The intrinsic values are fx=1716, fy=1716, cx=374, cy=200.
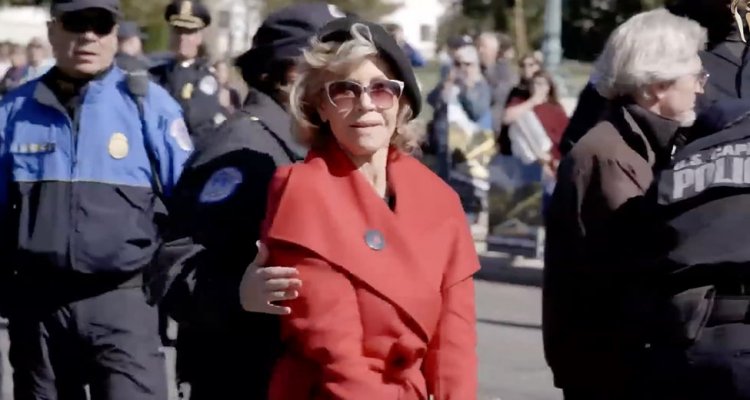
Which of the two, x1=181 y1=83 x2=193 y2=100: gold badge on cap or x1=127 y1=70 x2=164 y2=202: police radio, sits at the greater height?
x1=127 y1=70 x2=164 y2=202: police radio

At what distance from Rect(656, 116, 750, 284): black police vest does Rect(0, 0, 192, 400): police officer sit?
2005 mm

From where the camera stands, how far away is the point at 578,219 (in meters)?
4.39

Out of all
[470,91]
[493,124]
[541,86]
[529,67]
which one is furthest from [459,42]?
[541,86]

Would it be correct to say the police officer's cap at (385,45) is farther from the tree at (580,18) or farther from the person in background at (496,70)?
the tree at (580,18)

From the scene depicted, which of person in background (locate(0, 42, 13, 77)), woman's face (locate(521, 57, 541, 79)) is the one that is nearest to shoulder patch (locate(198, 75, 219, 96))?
woman's face (locate(521, 57, 541, 79))

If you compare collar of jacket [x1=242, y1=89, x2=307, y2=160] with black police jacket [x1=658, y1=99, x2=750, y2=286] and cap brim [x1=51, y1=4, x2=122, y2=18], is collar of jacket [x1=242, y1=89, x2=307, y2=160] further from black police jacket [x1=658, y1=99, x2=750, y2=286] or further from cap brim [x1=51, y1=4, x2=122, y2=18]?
cap brim [x1=51, y1=4, x2=122, y2=18]

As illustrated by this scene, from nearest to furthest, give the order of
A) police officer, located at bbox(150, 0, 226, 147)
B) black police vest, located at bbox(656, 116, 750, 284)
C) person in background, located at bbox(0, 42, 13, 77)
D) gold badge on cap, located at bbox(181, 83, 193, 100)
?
black police vest, located at bbox(656, 116, 750, 284)
police officer, located at bbox(150, 0, 226, 147)
gold badge on cap, located at bbox(181, 83, 193, 100)
person in background, located at bbox(0, 42, 13, 77)


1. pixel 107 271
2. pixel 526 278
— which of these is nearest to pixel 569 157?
pixel 107 271

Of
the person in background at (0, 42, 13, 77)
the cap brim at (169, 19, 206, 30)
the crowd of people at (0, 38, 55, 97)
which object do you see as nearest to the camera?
the cap brim at (169, 19, 206, 30)

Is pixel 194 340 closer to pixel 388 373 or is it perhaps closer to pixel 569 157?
pixel 388 373

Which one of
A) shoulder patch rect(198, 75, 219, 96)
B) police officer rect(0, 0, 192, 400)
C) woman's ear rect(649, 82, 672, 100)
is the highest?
woman's ear rect(649, 82, 672, 100)

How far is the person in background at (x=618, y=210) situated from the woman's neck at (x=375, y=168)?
0.77 metres

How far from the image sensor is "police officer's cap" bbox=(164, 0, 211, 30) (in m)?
10.5

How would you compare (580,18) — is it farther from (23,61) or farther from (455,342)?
(455,342)
